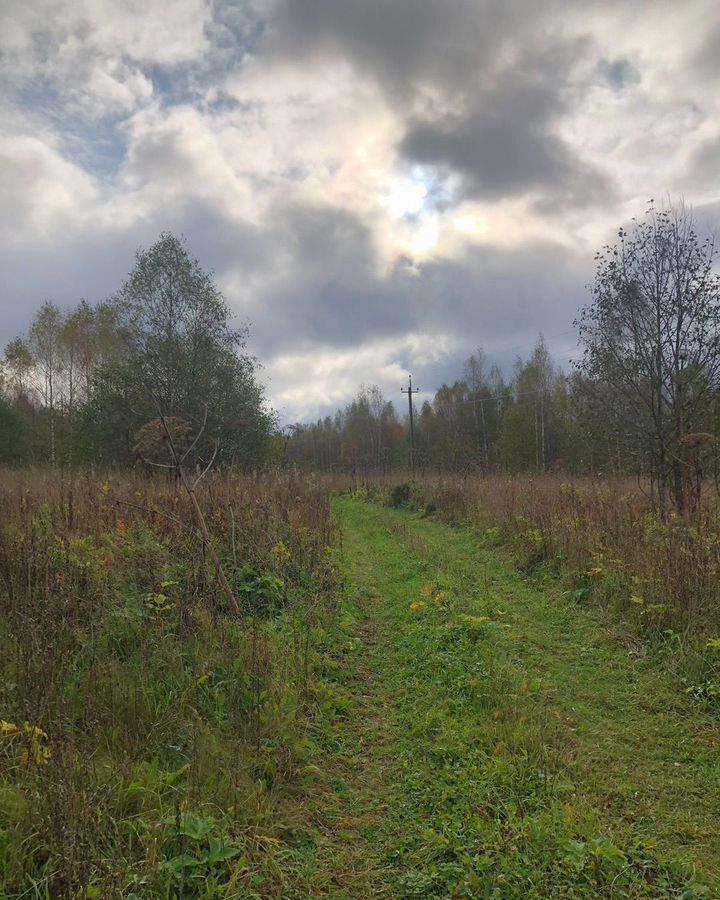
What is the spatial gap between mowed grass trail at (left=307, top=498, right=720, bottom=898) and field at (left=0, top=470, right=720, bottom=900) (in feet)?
0.05

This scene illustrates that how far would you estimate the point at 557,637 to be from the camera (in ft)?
18.0

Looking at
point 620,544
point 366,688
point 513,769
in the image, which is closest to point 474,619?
point 366,688

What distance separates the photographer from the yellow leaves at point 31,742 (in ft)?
8.02

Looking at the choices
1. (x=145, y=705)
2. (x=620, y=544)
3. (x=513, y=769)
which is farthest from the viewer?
(x=620, y=544)

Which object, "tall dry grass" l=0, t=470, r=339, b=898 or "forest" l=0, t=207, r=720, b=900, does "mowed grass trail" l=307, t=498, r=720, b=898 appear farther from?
"tall dry grass" l=0, t=470, r=339, b=898

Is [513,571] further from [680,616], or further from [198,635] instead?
[198,635]

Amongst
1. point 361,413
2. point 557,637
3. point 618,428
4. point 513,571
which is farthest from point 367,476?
point 361,413

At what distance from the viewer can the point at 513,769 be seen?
3098mm

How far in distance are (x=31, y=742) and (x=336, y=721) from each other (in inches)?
78.8

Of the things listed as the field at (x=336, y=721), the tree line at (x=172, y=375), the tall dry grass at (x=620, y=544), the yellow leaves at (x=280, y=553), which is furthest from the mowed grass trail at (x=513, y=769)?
the tree line at (x=172, y=375)

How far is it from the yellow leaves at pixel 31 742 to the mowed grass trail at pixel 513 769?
4.58 feet

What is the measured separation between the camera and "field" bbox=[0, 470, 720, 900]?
2.32 metres

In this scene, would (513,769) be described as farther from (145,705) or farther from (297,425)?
(297,425)

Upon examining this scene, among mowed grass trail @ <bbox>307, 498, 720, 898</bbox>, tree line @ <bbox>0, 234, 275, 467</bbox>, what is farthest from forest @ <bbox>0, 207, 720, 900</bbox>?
tree line @ <bbox>0, 234, 275, 467</bbox>
